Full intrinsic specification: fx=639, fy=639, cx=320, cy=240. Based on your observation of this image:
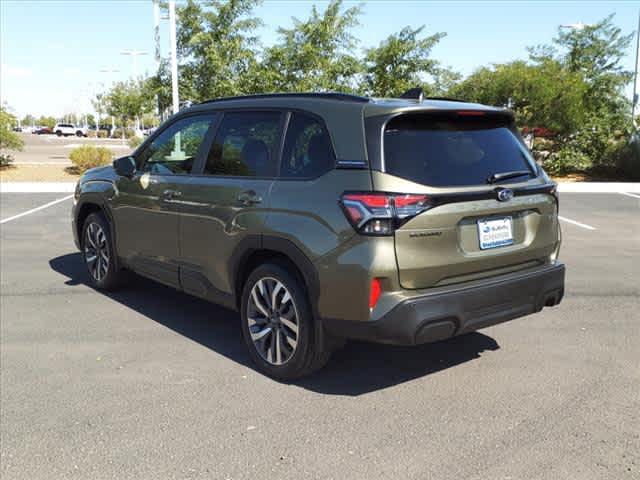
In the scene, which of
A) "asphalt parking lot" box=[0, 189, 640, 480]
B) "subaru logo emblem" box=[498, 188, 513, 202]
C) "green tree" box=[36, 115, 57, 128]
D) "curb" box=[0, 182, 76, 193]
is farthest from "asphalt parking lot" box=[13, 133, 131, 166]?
"green tree" box=[36, 115, 57, 128]

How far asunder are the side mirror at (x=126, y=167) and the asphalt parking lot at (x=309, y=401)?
1222 mm

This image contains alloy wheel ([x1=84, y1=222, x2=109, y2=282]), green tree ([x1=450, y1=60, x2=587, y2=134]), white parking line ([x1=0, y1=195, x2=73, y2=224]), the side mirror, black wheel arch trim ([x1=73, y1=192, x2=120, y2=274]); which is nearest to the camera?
the side mirror

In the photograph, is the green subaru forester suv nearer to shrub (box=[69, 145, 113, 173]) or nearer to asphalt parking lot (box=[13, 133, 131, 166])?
shrub (box=[69, 145, 113, 173])

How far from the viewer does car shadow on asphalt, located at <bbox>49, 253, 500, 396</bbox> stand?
4.09 metres

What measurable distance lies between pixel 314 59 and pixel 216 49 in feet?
9.63

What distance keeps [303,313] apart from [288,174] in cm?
86

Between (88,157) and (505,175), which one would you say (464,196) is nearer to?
(505,175)

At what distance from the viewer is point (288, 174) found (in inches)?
156

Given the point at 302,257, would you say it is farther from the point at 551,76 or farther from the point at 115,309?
the point at 551,76

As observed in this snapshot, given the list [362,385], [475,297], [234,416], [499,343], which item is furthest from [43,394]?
[499,343]

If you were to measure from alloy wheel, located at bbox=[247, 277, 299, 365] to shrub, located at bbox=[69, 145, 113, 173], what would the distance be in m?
18.4

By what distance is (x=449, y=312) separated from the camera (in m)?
3.52

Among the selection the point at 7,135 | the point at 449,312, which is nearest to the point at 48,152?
the point at 7,135

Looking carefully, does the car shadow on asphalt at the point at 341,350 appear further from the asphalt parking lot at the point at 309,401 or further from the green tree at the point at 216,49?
the green tree at the point at 216,49
